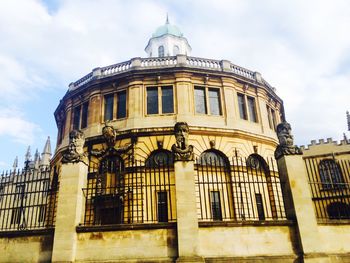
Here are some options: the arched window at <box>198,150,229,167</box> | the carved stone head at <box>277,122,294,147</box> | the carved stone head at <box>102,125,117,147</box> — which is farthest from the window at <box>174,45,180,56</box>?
the carved stone head at <box>277,122,294,147</box>

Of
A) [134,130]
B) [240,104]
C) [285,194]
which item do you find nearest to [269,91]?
[240,104]

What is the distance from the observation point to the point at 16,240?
10.2 metres

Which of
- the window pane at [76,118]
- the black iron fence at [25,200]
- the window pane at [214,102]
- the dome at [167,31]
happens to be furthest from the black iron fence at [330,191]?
the dome at [167,31]

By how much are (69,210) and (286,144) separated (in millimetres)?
8106

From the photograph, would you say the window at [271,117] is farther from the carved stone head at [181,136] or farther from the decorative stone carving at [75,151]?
the decorative stone carving at [75,151]

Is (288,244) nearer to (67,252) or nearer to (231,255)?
(231,255)

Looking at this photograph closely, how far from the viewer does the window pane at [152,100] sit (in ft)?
71.7

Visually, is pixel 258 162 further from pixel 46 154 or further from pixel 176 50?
pixel 46 154

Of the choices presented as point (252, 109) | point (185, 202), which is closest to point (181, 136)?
point (185, 202)

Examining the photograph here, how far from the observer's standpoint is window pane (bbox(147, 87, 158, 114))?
21.9 meters

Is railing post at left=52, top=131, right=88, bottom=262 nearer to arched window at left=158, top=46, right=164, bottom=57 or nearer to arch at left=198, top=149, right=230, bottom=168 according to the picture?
arch at left=198, top=149, right=230, bottom=168

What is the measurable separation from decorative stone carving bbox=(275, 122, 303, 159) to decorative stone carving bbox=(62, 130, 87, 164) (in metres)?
7.30

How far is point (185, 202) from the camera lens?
969 cm

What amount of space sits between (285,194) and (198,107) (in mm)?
12466
